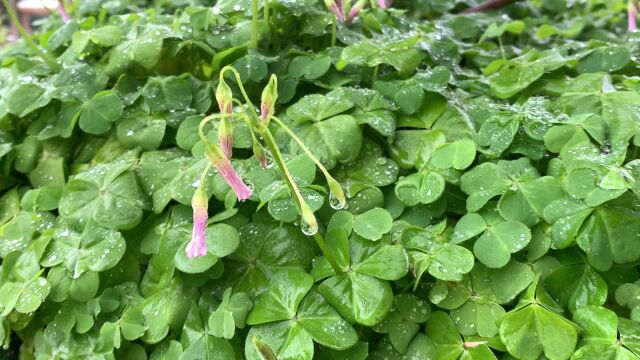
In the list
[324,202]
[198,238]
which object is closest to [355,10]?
[324,202]

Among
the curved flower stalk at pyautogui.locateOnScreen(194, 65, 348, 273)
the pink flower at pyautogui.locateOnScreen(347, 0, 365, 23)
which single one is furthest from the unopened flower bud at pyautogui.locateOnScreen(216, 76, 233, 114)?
the pink flower at pyautogui.locateOnScreen(347, 0, 365, 23)

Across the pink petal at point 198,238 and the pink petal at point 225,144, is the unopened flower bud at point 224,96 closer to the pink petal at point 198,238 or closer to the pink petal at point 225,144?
the pink petal at point 225,144

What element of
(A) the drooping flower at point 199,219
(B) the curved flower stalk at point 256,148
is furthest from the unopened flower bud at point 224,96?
(A) the drooping flower at point 199,219

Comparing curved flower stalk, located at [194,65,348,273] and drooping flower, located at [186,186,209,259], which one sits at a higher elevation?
curved flower stalk, located at [194,65,348,273]

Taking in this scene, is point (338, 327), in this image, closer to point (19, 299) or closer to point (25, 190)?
point (19, 299)

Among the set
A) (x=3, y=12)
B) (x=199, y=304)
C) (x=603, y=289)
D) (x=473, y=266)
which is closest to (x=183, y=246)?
(x=199, y=304)

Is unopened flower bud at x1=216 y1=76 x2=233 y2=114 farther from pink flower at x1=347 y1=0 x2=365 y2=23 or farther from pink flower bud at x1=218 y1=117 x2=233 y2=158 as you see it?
pink flower at x1=347 y1=0 x2=365 y2=23
